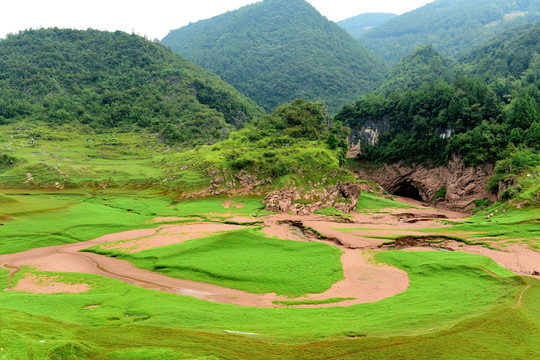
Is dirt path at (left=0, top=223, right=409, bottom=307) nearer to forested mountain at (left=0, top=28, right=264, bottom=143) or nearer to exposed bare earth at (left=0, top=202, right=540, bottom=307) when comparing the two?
exposed bare earth at (left=0, top=202, right=540, bottom=307)

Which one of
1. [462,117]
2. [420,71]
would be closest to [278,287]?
[462,117]

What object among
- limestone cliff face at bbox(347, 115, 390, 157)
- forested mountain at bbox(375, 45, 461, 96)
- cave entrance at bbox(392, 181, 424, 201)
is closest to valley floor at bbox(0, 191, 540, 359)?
cave entrance at bbox(392, 181, 424, 201)

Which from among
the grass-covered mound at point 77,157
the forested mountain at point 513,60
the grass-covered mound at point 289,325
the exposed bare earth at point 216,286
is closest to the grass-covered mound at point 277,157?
the grass-covered mound at point 77,157

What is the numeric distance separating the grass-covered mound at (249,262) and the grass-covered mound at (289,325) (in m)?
4.67

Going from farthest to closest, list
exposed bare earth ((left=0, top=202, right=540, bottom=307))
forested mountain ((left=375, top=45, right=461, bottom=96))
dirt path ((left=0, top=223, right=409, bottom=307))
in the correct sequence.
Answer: forested mountain ((left=375, top=45, right=461, bottom=96)) → exposed bare earth ((left=0, top=202, right=540, bottom=307)) → dirt path ((left=0, top=223, right=409, bottom=307))

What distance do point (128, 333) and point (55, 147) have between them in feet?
298

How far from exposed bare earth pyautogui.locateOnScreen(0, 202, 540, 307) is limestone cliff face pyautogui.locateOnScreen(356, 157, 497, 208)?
2937 centimetres

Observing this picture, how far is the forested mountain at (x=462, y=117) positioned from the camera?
2867 inches

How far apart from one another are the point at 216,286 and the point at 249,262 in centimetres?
431

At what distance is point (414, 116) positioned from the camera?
9631 cm

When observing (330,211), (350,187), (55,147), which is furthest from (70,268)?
(55,147)

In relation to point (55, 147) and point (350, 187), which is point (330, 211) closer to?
point (350, 187)

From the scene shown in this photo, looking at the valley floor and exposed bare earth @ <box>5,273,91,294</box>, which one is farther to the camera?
exposed bare earth @ <box>5,273,91,294</box>

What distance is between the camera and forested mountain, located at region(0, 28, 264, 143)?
11556 cm
